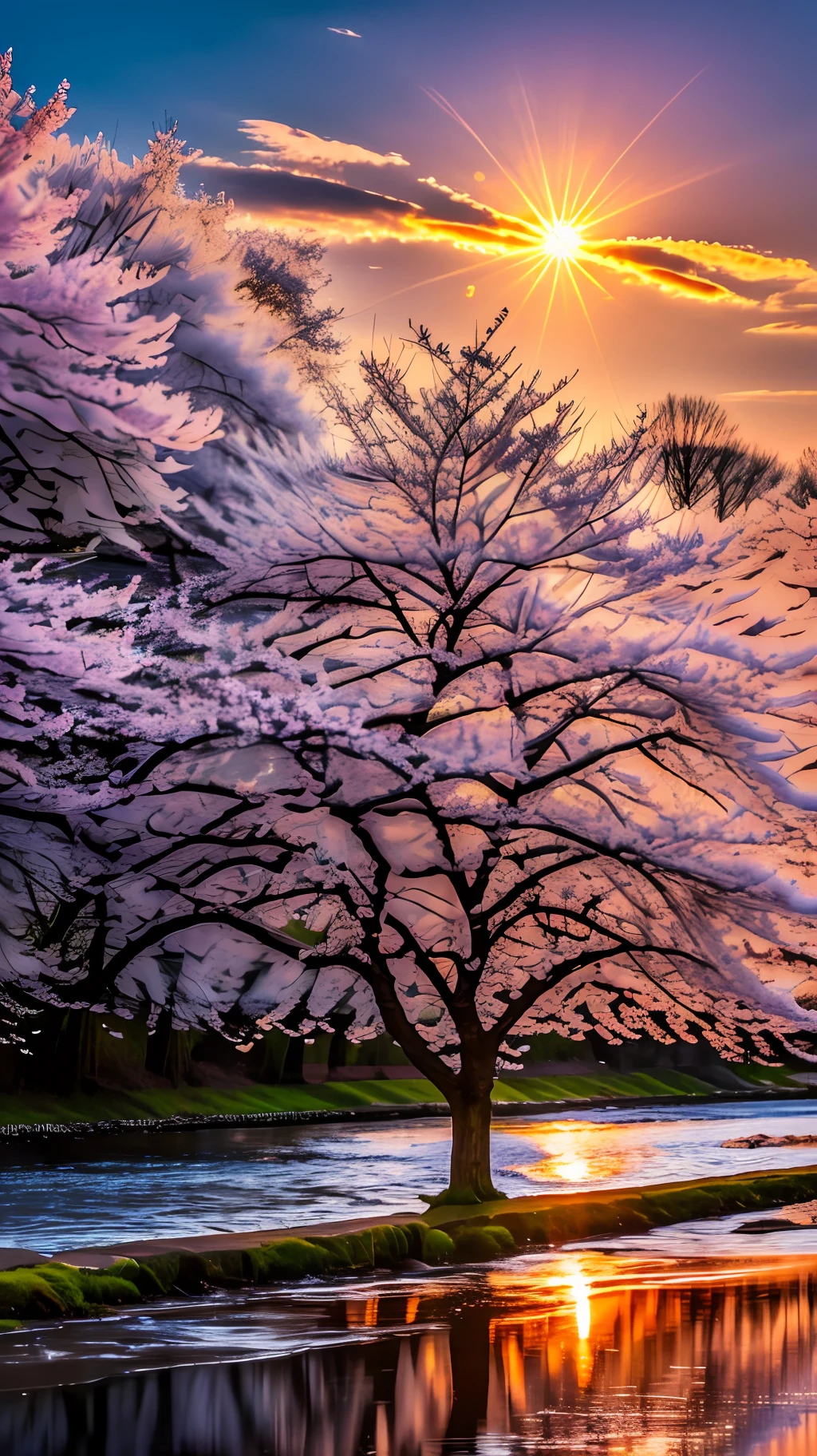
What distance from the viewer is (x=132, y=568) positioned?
20.4 metres

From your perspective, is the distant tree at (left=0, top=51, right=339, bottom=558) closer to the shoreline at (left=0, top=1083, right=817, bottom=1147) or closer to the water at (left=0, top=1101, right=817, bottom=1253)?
the water at (left=0, top=1101, right=817, bottom=1253)

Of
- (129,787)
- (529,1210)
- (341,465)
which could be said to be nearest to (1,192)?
(129,787)

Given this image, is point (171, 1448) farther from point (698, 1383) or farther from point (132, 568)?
point (132, 568)

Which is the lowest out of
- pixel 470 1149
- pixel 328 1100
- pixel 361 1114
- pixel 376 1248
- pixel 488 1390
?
pixel 488 1390

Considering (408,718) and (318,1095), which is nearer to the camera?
(408,718)

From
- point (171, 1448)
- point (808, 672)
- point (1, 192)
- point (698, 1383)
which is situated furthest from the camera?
point (808, 672)

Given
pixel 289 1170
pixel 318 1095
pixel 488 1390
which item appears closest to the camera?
pixel 488 1390

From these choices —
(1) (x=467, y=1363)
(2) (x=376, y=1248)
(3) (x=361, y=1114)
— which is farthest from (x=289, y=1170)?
(1) (x=467, y=1363)

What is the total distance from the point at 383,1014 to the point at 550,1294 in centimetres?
729

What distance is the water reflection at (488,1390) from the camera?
9695 mm

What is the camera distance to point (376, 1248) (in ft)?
63.4

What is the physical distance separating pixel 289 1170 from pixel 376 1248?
2053cm

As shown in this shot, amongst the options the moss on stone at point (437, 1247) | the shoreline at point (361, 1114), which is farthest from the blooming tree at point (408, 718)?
the shoreline at point (361, 1114)

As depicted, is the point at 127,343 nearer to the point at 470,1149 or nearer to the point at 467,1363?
the point at 467,1363
